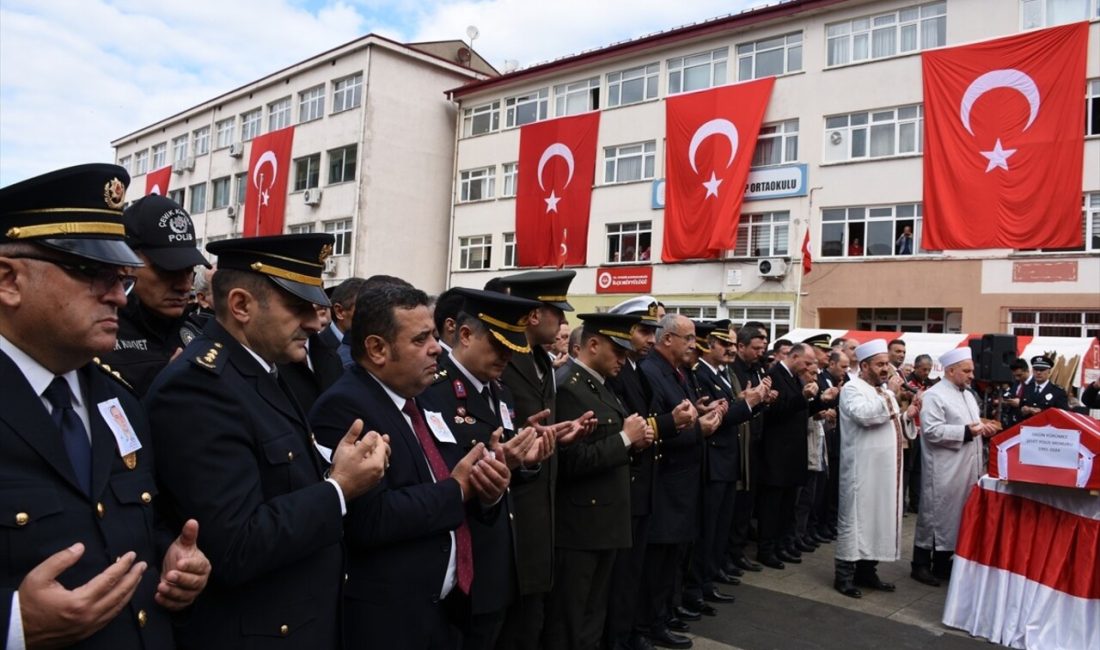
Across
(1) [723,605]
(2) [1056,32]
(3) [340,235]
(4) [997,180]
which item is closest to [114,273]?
(1) [723,605]

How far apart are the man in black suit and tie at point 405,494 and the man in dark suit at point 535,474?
17.9 inches

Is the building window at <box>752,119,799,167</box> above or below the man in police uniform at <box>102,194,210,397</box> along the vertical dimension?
above

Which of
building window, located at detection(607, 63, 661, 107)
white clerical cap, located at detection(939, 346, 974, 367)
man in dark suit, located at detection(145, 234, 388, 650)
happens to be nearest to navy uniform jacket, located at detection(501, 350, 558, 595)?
man in dark suit, located at detection(145, 234, 388, 650)

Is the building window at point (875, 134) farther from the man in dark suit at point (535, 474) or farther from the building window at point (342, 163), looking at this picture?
the man in dark suit at point (535, 474)

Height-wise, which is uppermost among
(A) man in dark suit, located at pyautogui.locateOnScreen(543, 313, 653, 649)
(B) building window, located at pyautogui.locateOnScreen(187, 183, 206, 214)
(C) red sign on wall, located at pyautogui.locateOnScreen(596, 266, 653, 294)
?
(B) building window, located at pyautogui.locateOnScreen(187, 183, 206, 214)

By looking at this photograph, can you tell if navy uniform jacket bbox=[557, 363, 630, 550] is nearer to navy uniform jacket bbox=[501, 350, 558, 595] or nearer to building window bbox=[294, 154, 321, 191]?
navy uniform jacket bbox=[501, 350, 558, 595]

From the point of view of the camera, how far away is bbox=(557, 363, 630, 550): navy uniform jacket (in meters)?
4.05

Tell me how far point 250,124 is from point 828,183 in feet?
98.0

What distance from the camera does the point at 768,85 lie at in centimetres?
2291

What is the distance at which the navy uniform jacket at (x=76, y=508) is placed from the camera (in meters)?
1.55

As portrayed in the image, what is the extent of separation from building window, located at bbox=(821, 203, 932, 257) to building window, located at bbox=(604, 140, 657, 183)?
6.31 meters

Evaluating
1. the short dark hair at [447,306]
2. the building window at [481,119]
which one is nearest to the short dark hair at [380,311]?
the short dark hair at [447,306]

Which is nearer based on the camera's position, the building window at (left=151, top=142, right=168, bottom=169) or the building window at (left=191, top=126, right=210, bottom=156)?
the building window at (left=191, top=126, right=210, bottom=156)

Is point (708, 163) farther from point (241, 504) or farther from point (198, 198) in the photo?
point (198, 198)
